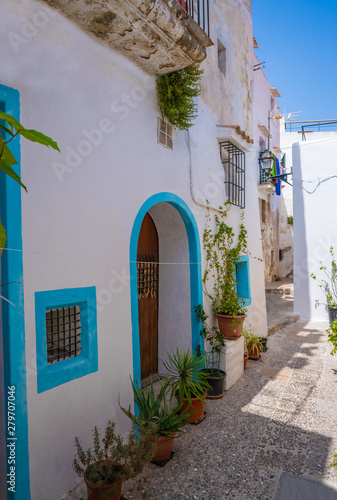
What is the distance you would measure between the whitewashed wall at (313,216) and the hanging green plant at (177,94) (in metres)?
7.22

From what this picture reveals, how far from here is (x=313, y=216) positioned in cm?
1080

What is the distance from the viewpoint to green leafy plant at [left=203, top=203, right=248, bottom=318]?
580 cm

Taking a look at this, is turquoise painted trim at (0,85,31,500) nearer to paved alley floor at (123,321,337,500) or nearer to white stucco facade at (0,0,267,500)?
white stucco facade at (0,0,267,500)

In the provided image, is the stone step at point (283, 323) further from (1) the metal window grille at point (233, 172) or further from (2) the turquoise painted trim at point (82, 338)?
(2) the turquoise painted trim at point (82, 338)

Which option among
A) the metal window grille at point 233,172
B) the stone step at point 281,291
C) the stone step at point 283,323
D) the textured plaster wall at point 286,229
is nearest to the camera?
the metal window grille at point 233,172

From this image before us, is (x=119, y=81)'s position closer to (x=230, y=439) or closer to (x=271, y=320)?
(x=230, y=439)

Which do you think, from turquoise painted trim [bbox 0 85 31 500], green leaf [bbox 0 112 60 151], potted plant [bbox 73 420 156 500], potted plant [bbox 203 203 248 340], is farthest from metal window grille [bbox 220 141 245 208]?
green leaf [bbox 0 112 60 151]

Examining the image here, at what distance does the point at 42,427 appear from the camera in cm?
279

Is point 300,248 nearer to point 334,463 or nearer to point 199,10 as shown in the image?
point 199,10

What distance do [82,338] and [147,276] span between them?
211 centimetres

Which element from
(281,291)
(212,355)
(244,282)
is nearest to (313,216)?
(244,282)

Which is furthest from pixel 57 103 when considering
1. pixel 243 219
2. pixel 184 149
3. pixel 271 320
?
pixel 271 320

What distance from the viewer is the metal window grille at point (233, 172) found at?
267 inches
